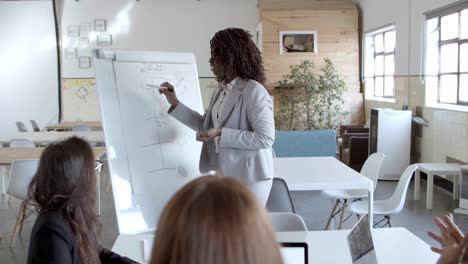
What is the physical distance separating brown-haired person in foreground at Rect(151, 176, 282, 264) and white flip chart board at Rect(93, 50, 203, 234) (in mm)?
1971

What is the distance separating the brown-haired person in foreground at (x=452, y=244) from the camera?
4.91 ft

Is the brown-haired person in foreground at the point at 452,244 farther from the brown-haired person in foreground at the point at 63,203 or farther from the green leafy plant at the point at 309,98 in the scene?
the green leafy plant at the point at 309,98

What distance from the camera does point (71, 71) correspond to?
445 inches

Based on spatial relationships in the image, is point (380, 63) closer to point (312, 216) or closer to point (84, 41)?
point (312, 216)

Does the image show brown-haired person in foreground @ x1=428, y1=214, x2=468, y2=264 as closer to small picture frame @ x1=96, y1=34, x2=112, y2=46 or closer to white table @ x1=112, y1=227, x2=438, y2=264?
white table @ x1=112, y1=227, x2=438, y2=264

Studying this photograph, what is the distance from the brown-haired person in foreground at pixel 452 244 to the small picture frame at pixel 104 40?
410 inches

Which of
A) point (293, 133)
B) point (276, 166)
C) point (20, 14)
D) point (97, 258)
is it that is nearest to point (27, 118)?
point (20, 14)

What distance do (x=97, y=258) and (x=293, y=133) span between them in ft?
15.9

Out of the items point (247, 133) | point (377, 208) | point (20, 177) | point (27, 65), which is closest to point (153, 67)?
point (247, 133)

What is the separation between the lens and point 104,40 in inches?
440

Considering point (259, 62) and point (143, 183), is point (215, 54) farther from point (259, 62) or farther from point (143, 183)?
point (143, 183)

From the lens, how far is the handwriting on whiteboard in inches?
117

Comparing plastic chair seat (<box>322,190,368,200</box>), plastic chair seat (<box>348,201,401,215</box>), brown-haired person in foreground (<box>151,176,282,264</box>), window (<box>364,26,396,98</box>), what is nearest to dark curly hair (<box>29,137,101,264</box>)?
brown-haired person in foreground (<box>151,176,282,264</box>)

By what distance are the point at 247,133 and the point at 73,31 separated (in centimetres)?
974
